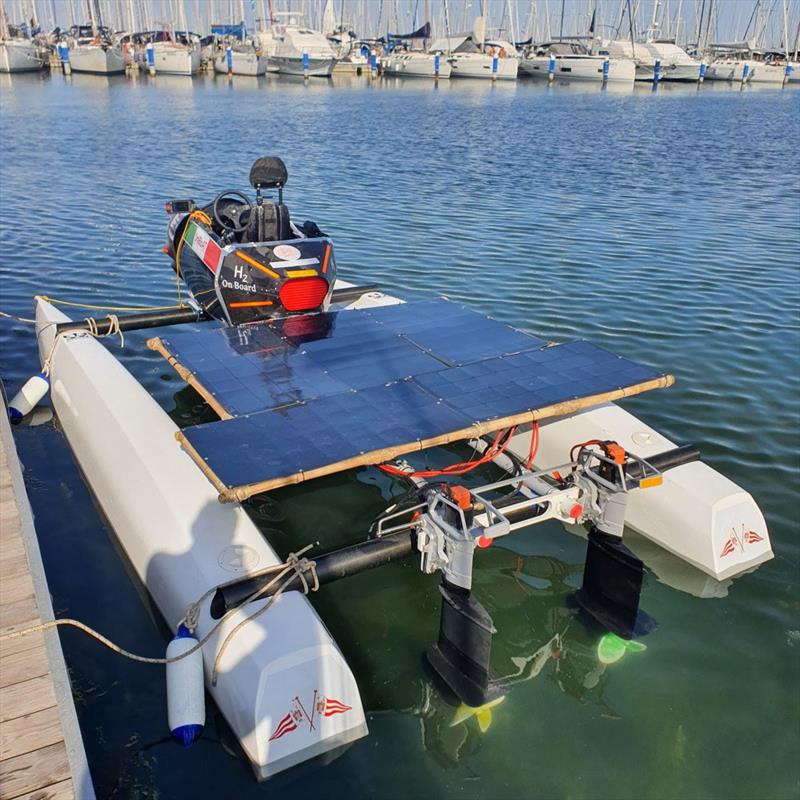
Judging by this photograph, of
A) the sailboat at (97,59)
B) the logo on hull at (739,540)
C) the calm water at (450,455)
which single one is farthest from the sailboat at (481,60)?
the logo on hull at (739,540)

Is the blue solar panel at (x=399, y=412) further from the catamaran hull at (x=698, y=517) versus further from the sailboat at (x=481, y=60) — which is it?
the sailboat at (x=481, y=60)

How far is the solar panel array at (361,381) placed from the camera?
5.39 metres

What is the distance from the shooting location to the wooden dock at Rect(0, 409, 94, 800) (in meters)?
3.70

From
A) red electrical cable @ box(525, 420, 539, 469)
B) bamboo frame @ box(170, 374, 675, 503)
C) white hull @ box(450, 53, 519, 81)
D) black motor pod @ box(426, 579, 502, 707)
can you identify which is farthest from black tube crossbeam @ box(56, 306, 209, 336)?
white hull @ box(450, 53, 519, 81)

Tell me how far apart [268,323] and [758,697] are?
5737 mm

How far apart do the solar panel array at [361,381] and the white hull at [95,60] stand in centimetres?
7556

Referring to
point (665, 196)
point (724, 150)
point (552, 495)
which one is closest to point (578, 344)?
point (552, 495)

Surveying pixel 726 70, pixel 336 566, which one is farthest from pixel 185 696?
pixel 726 70

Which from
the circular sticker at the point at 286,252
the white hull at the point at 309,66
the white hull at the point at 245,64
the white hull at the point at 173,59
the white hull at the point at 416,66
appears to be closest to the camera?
the circular sticker at the point at 286,252

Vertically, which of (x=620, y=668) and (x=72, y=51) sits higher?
(x=72, y=51)

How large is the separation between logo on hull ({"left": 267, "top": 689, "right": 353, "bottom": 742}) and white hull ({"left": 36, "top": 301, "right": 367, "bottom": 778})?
0.02 m

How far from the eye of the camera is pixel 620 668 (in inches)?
220

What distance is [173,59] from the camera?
75.2 m

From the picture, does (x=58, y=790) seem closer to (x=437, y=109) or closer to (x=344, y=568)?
(x=344, y=568)
